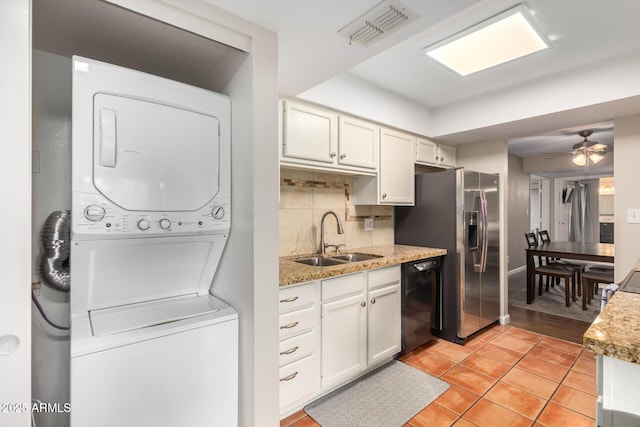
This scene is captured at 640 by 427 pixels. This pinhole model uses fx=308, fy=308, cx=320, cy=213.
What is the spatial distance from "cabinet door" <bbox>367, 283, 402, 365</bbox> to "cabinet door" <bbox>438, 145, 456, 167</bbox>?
1729mm

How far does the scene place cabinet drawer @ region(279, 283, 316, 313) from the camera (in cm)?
175

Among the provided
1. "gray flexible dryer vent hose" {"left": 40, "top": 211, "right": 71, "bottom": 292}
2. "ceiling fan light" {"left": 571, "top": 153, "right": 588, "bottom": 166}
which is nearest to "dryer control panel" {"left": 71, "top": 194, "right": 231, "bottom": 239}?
"gray flexible dryer vent hose" {"left": 40, "top": 211, "right": 71, "bottom": 292}

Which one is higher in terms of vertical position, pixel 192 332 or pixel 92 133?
pixel 92 133

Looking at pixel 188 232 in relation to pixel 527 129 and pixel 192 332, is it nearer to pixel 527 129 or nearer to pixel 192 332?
pixel 192 332

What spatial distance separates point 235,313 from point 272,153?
74cm

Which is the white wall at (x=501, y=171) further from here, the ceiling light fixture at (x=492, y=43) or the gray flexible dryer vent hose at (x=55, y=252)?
the gray flexible dryer vent hose at (x=55, y=252)

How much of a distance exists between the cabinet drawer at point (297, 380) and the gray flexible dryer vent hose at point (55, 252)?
1170mm

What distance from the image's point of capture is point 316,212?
2660mm

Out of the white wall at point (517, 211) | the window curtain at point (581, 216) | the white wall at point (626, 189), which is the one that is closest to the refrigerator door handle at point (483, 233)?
the white wall at point (626, 189)

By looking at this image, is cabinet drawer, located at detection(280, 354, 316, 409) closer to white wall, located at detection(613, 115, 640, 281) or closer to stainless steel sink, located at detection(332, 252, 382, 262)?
stainless steel sink, located at detection(332, 252, 382, 262)

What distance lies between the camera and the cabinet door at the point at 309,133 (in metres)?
2.13

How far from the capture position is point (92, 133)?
3.72 feet

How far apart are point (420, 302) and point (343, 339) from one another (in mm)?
931
